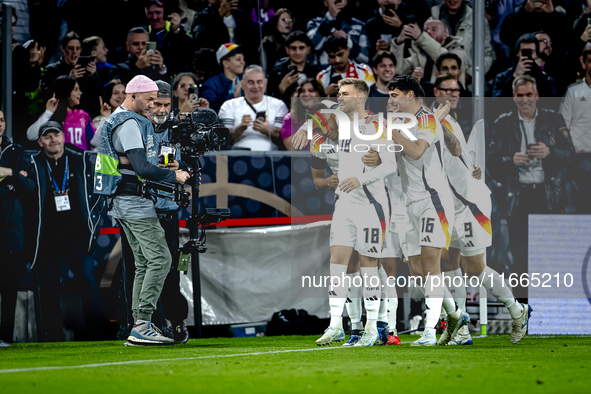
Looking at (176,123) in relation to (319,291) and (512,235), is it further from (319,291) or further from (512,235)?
(512,235)

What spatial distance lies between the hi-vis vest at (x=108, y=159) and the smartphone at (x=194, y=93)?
2475mm

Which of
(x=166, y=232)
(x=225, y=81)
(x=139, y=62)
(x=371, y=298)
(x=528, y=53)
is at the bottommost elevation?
(x=371, y=298)

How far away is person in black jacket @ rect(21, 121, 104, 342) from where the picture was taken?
7.23m

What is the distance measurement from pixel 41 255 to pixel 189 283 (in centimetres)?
144

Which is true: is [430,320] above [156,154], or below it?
below

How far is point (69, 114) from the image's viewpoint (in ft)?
26.9

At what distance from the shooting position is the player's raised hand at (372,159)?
19.5 feet

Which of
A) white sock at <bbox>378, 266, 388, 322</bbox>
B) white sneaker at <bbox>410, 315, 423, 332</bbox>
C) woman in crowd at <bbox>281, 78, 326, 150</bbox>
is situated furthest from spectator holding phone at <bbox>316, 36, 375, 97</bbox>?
white sock at <bbox>378, 266, 388, 322</bbox>

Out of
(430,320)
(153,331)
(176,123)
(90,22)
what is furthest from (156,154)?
(90,22)

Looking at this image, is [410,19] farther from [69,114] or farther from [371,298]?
[371,298]

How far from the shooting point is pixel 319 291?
26.6 feet

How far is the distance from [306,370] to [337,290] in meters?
1.87

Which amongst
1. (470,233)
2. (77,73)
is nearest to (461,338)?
(470,233)

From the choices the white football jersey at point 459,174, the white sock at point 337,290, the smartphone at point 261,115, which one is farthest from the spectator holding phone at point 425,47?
the white sock at point 337,290
